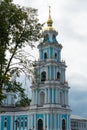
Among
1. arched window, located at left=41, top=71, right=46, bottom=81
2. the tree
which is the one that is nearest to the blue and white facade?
arched window, located at left=41, top=71, right=46, bottom=81

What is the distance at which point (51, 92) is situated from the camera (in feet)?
182

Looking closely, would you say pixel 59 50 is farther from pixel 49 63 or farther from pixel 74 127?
pixel 74 127

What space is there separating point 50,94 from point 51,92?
0.37 metres

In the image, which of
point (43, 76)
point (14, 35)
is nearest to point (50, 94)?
point (43, 76)

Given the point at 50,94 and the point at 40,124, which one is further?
the point at 40,124

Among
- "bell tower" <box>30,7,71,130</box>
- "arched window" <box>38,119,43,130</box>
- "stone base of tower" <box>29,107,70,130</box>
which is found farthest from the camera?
"arched window" <box>38,119,43,130</box>

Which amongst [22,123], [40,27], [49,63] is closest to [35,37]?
[40,27]

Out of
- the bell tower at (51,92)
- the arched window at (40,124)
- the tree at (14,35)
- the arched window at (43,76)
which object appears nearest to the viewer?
the tree at (14,35)

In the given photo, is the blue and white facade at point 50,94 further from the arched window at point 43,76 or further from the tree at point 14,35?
the tree at point 14,35

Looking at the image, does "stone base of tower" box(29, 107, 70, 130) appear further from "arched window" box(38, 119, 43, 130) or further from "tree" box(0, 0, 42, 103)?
"tree" box(0, 0, 42, 103)

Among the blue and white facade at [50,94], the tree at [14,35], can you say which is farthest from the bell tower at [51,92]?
the tree at [14,35]

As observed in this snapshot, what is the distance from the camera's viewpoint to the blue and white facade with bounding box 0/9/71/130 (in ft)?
180

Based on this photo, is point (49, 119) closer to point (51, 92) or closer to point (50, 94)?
point (50, 94)

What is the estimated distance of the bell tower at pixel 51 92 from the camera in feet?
A: 180
